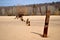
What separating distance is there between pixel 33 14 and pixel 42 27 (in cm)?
15

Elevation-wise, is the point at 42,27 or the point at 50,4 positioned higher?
the point at 50,4

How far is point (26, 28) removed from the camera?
127 centimetres

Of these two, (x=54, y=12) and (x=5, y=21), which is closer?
(x=54, y=12)

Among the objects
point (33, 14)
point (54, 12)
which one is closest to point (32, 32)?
point (33, 14)

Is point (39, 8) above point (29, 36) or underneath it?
above

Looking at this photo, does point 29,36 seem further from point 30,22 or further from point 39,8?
point 39,8

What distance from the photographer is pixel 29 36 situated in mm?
1239

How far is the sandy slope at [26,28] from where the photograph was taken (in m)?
1.21

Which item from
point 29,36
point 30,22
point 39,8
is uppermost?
point 39,8

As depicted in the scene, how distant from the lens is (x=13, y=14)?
1.31m

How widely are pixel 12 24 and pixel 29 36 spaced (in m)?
0.22

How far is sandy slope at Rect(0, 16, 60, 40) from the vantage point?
1215 mm

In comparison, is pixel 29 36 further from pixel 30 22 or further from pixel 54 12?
pixel 54 12

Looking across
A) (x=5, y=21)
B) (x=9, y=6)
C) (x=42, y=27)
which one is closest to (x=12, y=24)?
(x=5, y=21)
